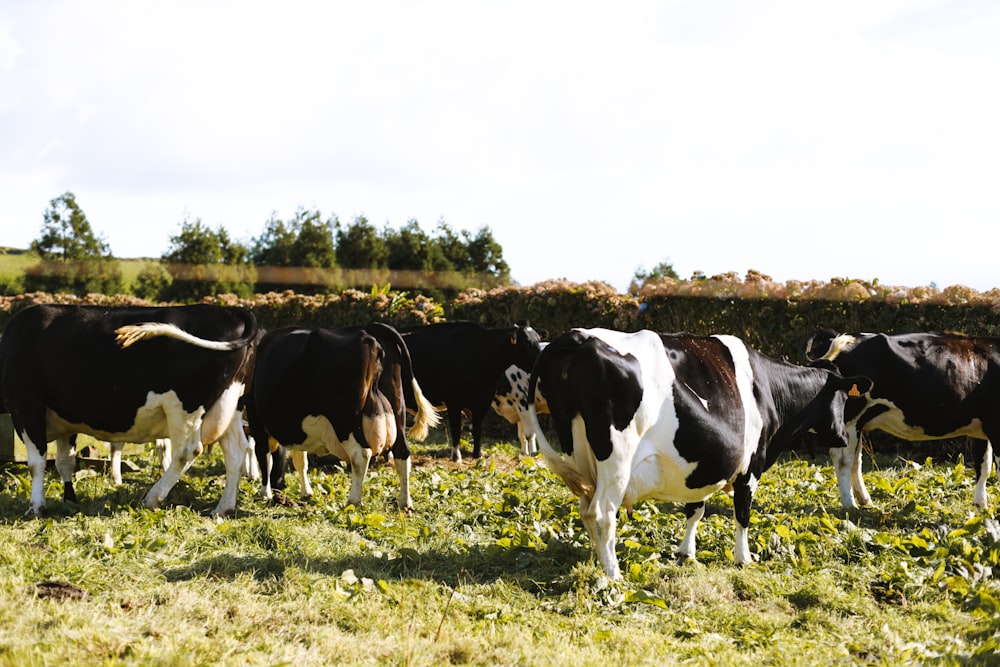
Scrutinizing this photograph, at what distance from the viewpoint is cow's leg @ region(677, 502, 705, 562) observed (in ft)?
23.2

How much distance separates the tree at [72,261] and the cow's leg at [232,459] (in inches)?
1325

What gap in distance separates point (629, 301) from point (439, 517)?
7.24 m

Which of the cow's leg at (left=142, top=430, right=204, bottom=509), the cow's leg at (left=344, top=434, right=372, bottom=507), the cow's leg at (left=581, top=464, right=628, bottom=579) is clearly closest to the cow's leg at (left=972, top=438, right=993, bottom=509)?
the cow's leg at (left=581, top=464, right=628, bottom=579)

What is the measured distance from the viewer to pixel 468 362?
13180mm

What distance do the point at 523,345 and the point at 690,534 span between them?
6338 millimetres

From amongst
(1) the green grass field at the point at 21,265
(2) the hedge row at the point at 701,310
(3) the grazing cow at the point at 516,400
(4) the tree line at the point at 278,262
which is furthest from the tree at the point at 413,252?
(3) the grazing cow at the point at 516,400

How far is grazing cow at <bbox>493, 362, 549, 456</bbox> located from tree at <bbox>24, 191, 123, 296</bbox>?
99.5 feet

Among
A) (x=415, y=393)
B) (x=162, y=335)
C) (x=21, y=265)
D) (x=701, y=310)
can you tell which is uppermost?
(x=21, y=265)

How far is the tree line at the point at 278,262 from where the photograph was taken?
39.7 metres

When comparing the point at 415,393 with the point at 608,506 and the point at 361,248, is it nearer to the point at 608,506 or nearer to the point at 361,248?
the point at 608,506

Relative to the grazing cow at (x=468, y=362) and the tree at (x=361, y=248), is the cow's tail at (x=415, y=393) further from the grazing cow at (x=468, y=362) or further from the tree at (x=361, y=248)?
the tree at (x=361, y=248)

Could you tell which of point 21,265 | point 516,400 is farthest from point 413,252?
point 516,400

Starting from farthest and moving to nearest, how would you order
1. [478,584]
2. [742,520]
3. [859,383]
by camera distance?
1. [859,383]
2. [742,520]
3. [478,584]

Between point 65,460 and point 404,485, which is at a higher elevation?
point 65,460
